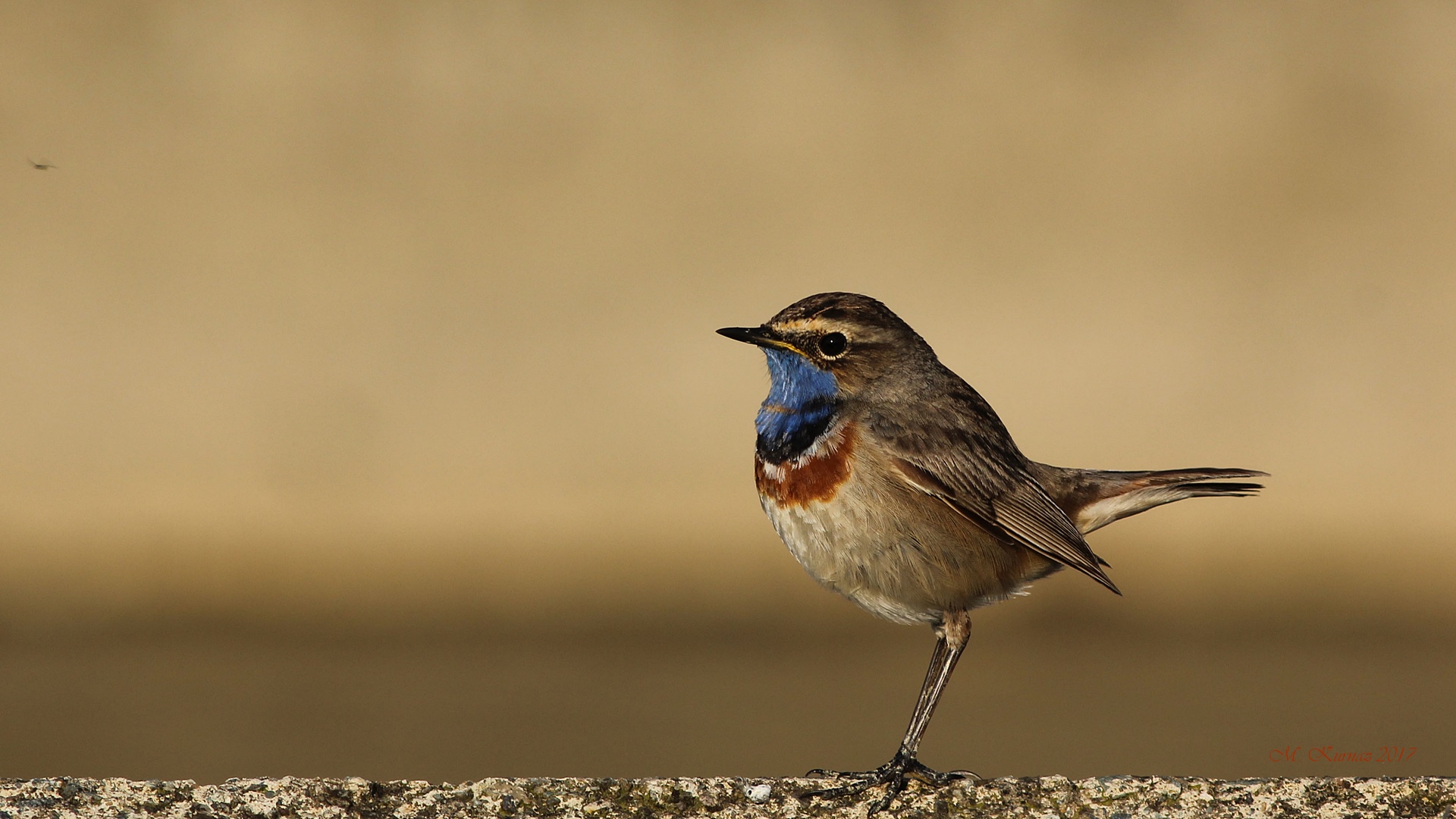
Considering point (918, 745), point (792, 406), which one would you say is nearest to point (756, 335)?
point (792, 406)

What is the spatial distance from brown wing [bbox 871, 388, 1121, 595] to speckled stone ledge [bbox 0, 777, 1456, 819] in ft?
2.75

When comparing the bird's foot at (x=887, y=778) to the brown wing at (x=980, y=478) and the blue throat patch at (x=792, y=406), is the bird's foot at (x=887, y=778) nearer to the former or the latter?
the brown wing at (x=980, y=478)

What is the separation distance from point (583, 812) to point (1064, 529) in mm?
1936

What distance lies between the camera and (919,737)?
3592mm

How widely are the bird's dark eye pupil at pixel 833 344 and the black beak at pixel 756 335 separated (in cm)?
16

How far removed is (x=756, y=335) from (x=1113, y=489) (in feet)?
5.36

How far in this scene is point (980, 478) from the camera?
4.02 metres

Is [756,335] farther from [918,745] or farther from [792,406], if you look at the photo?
[918,745]

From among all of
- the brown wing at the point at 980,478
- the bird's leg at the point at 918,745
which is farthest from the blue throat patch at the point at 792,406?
the bird's leg at the point at 918,745

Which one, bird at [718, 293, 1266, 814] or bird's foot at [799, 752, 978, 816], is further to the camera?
bird at [718, 293, 1266, 814]

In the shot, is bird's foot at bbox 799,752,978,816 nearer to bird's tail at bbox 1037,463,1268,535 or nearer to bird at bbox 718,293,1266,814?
bird at bbox 718,293,1266,814

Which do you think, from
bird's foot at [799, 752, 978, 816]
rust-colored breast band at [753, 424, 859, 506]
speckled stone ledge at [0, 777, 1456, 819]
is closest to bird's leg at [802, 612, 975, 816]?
bird's foot at [799, 752, 978, 816]

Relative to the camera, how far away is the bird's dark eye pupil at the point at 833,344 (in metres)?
3.76

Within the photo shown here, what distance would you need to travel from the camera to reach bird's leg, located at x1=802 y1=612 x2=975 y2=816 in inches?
123
